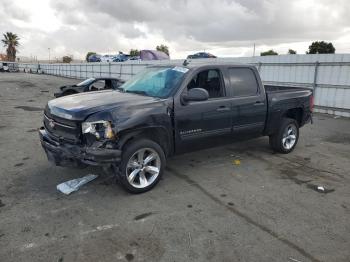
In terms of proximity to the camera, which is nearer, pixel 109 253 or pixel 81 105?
pixel 109 253

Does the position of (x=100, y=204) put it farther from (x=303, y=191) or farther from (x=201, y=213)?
(x=303, y=191)

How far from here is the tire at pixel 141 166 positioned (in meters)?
4.34

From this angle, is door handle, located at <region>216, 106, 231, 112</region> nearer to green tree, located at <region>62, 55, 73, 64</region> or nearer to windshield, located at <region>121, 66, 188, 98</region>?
windshield, located at <region>121, 66, 188, 98</region>

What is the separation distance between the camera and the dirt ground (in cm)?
330

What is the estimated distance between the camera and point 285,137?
6703 mm

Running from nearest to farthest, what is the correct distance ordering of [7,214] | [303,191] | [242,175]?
1. [7,214]
2. [303,191]
3. [242,175]

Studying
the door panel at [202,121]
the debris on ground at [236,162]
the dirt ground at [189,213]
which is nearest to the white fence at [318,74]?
the debris on ground at [236,162]

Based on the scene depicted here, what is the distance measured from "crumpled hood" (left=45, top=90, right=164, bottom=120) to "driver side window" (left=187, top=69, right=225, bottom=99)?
0.89 meters

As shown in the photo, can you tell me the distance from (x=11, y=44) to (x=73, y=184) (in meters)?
111

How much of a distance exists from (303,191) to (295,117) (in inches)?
103

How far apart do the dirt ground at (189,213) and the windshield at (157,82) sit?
1388 mm

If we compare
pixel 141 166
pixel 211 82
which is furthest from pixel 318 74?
pixel 141 166

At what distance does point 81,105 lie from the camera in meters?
4.50

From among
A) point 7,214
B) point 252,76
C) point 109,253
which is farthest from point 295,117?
point 7,214
